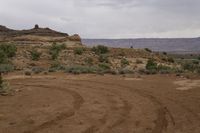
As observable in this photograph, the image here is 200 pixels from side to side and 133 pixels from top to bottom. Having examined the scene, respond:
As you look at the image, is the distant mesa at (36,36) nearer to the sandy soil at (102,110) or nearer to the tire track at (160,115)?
the sandy soil at (102,110)

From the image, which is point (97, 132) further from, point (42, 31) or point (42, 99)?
point (42, 31)

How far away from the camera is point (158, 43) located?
181000 millimetres

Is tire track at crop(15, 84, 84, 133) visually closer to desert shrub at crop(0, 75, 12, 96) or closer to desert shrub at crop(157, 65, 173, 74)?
desert shrub at crop(0, 75, 12, 96)

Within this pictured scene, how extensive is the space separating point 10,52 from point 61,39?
29.4 m

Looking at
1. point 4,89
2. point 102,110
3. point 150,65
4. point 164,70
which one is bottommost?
point 150,65

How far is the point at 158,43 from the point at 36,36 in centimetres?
10650

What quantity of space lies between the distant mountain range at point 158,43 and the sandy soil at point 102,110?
152 metres

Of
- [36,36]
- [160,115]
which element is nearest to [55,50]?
[36,36]

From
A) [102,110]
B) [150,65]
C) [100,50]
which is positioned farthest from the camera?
[100,50]

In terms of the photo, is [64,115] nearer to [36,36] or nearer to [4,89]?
[4,89]

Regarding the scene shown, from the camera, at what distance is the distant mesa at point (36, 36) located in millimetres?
78938

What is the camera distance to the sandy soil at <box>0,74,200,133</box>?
36.7ft

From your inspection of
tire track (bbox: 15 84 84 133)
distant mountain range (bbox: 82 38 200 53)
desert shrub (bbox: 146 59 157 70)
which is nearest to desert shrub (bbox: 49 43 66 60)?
desert shrub (bbox: 146 59 157 70)

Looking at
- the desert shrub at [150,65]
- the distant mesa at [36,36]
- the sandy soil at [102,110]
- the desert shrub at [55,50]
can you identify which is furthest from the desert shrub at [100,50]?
the sandy soil at [102,110]
